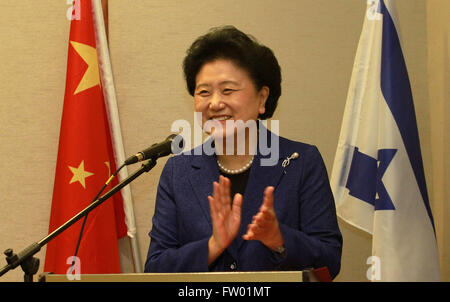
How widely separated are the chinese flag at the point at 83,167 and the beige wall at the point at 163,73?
1.10 feet

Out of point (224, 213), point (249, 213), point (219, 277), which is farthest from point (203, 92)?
point (219, 277)

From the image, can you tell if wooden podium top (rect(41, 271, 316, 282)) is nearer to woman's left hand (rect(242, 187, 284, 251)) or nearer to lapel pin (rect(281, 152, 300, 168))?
woman's left hand (rect(242, 187, 284, 251))

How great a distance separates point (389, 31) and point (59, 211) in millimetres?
2004

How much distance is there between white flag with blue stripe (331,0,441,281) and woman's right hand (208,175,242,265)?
1.10 m

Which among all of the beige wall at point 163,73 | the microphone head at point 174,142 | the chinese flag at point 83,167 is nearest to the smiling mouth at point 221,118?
the microphone head at point 174,142

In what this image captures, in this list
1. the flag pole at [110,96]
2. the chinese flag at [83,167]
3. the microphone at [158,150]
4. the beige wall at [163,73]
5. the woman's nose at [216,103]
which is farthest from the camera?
the beige wall at [163,73]

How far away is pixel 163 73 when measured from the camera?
3.38m

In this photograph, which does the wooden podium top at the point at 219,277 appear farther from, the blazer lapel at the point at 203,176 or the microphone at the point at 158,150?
the blazer lapel at the point at 203,176

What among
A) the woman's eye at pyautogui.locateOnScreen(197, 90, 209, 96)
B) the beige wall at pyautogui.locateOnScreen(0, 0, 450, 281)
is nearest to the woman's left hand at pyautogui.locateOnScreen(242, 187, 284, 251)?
the woman's eye at pyautogui.locateOnScreen(197, 90, 209, 96)

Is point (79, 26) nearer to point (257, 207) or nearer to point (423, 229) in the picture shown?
point (257, 207)

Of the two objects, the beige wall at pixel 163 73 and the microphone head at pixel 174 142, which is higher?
the beige wall at pixel 163 73

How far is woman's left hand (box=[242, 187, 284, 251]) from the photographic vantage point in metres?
1.58

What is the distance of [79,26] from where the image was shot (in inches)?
120

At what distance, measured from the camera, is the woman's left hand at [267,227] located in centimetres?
158
